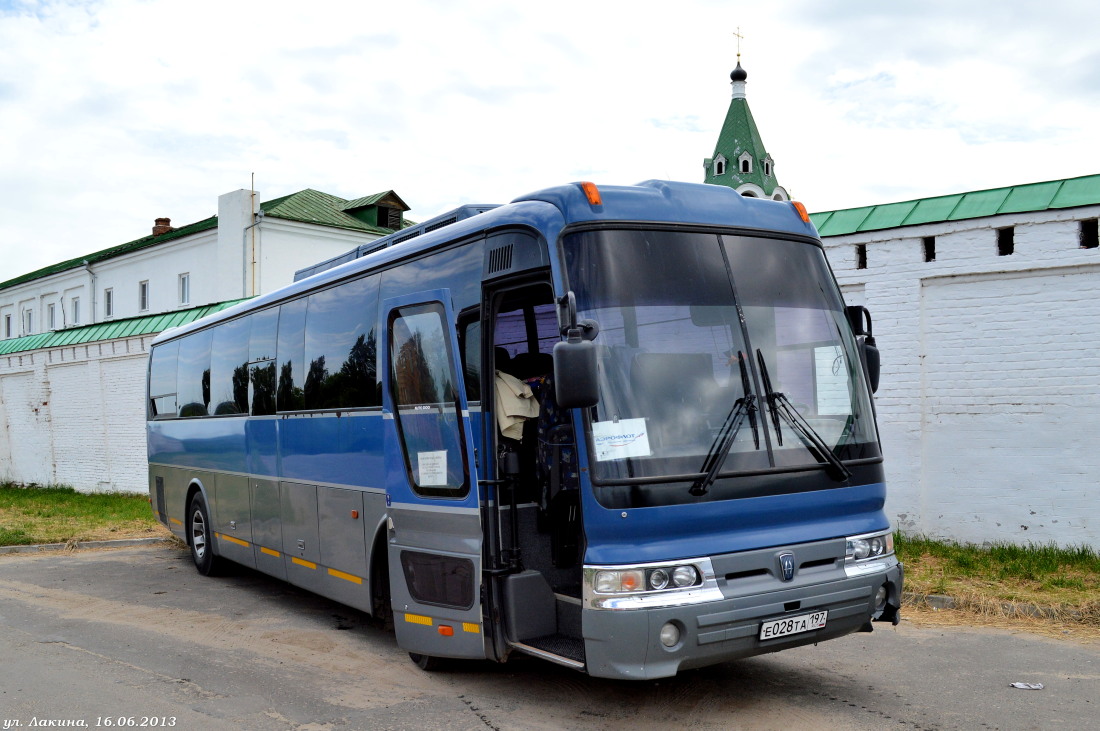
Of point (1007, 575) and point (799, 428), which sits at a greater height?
point (799, 428)

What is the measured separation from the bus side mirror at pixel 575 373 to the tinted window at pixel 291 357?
4.35 m

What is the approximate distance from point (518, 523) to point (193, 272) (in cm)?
3216

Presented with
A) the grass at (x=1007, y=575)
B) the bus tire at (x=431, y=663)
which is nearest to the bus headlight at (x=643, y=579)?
the bus tire at (x=431, y=663)

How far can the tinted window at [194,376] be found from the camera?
1145 centimetres

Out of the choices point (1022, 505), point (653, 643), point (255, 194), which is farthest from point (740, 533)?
point (255, 194)

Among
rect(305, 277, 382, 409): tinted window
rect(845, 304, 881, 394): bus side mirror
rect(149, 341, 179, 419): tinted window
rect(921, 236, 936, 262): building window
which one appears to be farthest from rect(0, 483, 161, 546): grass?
rect(845, 304, 881, 394): bus side mirror

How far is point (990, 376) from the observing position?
1005 cm

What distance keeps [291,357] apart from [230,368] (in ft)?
6.22

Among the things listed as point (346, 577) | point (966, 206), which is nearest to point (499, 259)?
point (346, 577)

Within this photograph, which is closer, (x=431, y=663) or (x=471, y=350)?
(x=471, y=350)

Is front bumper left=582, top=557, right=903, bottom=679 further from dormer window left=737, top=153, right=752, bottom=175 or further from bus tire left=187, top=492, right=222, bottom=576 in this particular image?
dormer window left=737, top=153, right=752, bottom=175

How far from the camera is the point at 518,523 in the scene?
596 cm

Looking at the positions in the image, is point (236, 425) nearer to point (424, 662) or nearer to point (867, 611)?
point (424, 662)

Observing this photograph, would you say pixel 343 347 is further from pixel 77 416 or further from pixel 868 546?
pixel 77 416
